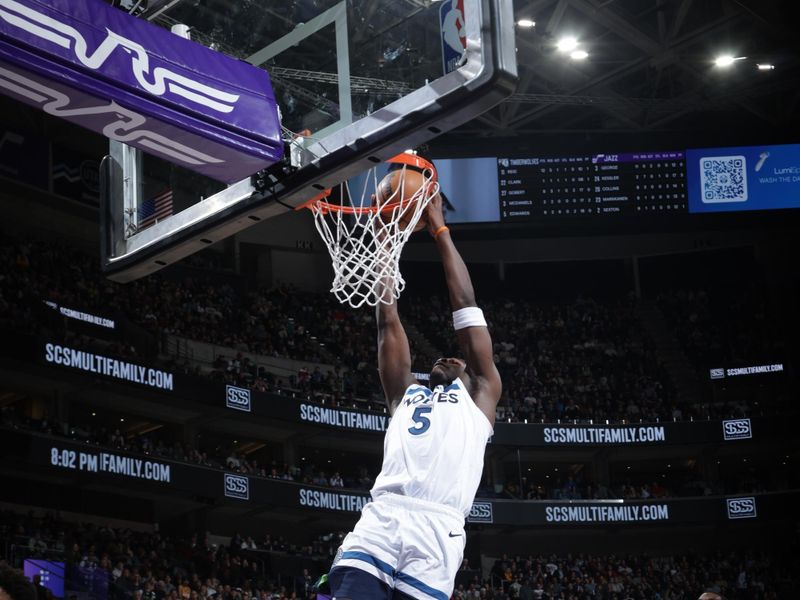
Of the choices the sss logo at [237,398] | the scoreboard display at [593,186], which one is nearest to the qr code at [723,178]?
the scoreboard display at [593,186]

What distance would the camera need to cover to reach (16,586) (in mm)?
3053

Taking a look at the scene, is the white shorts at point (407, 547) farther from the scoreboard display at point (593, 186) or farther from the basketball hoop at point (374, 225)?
the scoreboard display at point (593, 186)

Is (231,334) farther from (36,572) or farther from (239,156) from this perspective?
(239,156)

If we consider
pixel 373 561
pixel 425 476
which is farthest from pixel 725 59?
pixel 373 561

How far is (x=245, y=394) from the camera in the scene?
23828mm

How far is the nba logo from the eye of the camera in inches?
211

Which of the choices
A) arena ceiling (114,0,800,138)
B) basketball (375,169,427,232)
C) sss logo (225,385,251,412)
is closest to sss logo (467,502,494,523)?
sss logo (225,385,251,412)

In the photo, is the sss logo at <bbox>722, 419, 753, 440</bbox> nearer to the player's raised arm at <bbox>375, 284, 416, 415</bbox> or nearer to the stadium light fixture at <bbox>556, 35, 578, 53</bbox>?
the stadium light fixture at <bbox>556, 35, 578, 53</bbox>

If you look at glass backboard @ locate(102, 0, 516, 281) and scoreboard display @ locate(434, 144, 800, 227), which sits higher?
scoreboard display @ locate(434, 144, 800, 227)

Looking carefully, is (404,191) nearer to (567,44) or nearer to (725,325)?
(567,44)

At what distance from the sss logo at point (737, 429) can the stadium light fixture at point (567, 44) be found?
34.6ft

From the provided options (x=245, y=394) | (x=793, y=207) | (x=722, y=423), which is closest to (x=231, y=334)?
(x=245, y=394)

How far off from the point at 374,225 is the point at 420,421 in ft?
5.43

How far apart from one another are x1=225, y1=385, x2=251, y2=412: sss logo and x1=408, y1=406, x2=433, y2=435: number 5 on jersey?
1900 centimetres
